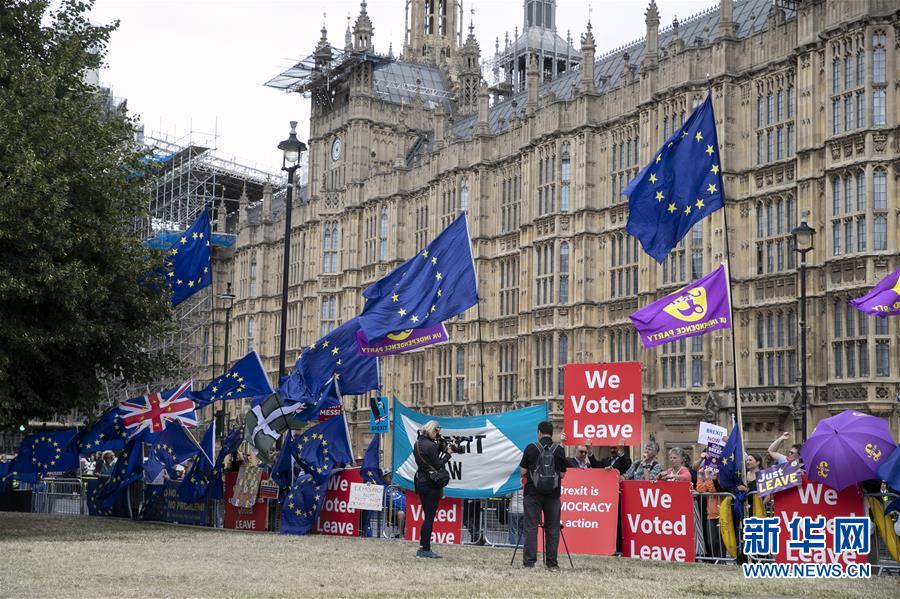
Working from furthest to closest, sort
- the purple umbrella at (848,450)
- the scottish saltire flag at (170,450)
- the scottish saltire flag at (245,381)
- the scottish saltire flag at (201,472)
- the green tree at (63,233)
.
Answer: the scottish saltire flag at (170,450) → the scottish saltire flag at (245,381) → the scottish saltire flag at (201,472) → the green tree at (63,233) → the purple umbrella at (848,450)

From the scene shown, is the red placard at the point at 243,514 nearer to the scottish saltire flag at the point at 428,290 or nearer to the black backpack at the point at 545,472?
the scottish saltire flag at the point at 428,290

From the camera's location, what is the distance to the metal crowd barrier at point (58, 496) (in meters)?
30.0

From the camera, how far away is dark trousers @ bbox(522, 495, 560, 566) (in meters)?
15.3

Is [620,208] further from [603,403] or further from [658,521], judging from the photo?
[658,521]

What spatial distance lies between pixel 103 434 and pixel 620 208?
21.9 metres

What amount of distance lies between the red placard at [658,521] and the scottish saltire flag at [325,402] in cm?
786

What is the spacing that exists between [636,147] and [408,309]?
833 inches

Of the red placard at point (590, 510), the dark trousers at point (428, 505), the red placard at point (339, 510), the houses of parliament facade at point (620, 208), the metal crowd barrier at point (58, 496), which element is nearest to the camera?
the dark trousers at point (428, 505)

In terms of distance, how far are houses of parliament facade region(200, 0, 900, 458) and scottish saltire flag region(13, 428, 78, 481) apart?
10.2 m

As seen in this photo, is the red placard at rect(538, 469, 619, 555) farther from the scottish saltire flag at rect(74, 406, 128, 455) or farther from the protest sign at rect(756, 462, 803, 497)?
the scottish saltire flag at rect(74, 406, 128, 455)

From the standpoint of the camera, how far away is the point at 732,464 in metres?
17.3

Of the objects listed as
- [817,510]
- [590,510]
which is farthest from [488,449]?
[817,510]

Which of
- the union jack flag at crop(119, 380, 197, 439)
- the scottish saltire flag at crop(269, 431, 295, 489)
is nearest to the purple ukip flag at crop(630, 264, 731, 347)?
the scottish saltire flag at crop(269, 431, 295, 489)

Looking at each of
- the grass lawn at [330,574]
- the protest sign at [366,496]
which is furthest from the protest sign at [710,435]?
the protest sign at [366,496]
